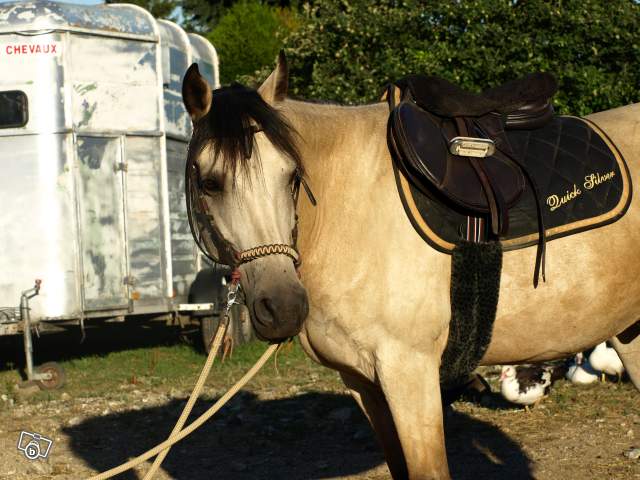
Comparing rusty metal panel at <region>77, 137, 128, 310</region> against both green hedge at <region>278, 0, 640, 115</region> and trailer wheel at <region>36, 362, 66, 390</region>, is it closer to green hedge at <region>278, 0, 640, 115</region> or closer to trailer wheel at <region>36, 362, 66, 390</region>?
trailer wheel at <region>36, 362, 66, 390</region>

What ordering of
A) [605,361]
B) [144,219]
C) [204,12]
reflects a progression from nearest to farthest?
[605,361], [144,219], [204,12]

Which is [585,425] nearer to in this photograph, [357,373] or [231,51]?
[357,373]

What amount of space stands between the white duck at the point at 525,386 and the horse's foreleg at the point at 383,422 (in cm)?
335

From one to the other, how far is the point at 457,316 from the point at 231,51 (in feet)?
67.3

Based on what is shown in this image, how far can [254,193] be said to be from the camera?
3.26 m

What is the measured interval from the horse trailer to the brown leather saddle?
661 cm

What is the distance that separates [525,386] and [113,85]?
18.3 feet

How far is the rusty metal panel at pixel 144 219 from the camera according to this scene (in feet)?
33.8

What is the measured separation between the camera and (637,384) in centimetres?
441

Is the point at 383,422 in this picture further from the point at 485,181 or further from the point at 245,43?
the point at 245,43

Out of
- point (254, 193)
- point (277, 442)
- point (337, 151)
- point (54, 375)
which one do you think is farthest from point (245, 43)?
point (254, 193)

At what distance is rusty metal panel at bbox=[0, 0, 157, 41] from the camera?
9.59m

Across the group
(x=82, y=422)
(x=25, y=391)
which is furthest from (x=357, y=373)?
(x=25, y=391)

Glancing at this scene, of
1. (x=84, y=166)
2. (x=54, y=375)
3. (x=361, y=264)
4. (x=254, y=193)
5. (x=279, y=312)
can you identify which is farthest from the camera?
(x=84, y=166)
